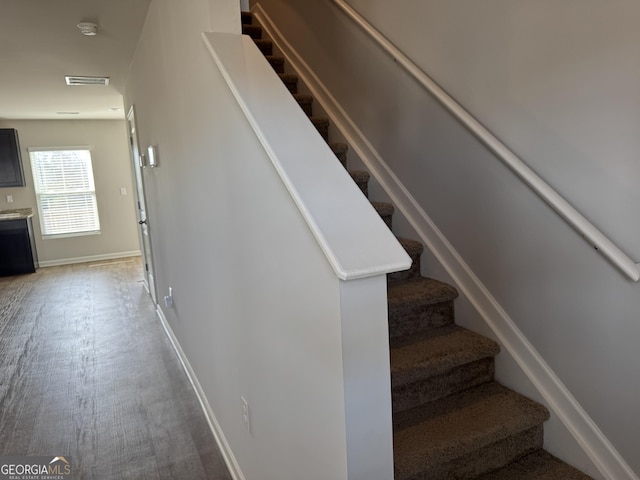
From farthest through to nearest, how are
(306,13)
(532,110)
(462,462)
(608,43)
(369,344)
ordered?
1. (306,13)
2. (532,110)
3. (462,462)
4. (608,43)
5. (369,344)

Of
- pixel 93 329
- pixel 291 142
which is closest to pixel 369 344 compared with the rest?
pixel 291 142

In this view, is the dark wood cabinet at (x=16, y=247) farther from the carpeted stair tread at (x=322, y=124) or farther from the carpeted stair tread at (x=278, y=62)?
the carpeted stair tread at (x=322, y=124)

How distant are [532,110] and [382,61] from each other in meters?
1.04

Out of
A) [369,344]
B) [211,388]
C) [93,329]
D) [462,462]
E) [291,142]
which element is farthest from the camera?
[93,329]

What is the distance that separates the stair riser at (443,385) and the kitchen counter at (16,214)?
6.80 m

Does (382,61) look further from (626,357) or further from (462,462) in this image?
(462,462)

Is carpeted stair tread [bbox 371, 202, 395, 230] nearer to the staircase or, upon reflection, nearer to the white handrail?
the staircase

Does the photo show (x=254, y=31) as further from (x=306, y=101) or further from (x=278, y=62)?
(x=306, y=101)

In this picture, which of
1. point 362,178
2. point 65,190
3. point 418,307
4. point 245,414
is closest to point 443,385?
point 418,307

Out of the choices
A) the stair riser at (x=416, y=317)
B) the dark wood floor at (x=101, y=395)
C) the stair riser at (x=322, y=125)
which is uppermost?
the stair riser at (x=322, y=125)

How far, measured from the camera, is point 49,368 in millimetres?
3295

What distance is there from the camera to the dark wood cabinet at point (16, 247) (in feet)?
21.4

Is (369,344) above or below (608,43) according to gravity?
below
